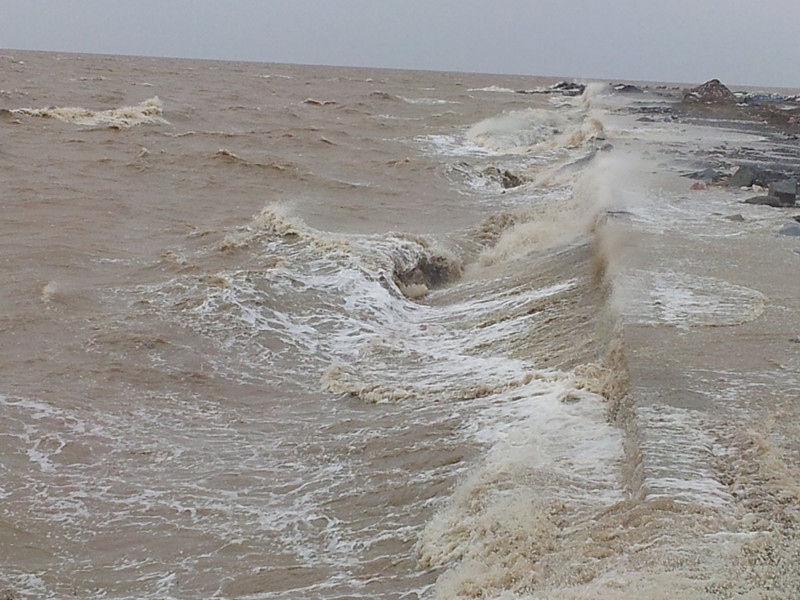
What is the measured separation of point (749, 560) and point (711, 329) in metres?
2.98

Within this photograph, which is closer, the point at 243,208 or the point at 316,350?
the point at 316,350

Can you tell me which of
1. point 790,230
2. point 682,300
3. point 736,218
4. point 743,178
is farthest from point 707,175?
point 682,300

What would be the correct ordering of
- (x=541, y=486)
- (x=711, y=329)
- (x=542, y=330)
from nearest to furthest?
1. (x=541, y=486)
2. (x=711, y=329)
3. (x=542, y=330)

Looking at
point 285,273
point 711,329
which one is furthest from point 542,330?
point 285,273

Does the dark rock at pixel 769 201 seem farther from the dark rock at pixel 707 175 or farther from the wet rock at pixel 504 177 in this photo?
the wet rock at pixel 504 177

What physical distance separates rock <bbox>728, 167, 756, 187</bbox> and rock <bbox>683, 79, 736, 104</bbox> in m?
28.9

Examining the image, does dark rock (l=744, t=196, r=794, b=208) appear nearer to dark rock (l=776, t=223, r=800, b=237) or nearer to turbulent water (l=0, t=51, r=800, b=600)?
turbulent water (l=0, t=51, r=800, b=600)

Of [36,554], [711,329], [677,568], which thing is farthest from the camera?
[711,329]

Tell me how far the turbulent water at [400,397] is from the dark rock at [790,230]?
0.38 metres

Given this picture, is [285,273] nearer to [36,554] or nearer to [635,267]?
[635,267]

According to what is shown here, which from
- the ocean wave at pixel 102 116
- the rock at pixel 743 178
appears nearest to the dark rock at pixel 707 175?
the rock at pixel 743 178

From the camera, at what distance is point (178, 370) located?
7801 millimetres

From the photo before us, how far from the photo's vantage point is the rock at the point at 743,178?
43.1 feet

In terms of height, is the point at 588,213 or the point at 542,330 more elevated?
the point at 588,213
